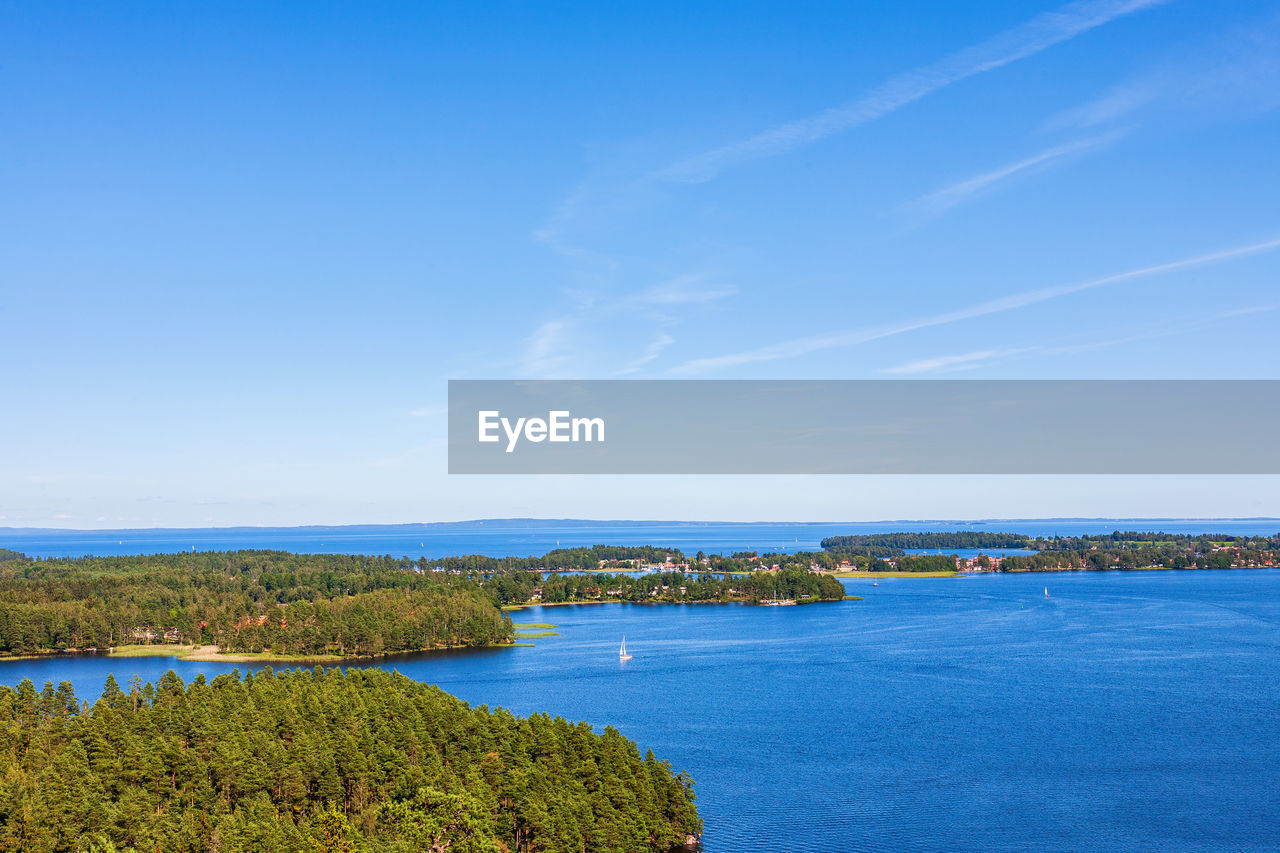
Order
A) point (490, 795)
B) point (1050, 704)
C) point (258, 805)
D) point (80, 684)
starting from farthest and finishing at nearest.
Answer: point (80, 684)
point (1050, 704)
point (490, 795)
point (258, 805)

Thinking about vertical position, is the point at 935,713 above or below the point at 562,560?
above

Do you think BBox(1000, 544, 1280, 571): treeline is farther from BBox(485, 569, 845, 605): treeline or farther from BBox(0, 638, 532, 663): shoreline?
BBox(0, 638, 532, 663): shoreline

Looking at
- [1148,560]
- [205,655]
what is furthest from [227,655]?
[1148,560]

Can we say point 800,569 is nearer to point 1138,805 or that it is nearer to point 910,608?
point 910,608

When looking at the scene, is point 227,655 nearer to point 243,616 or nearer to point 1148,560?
point 243,616

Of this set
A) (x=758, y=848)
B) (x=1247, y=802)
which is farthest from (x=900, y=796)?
(x=1247, y=802)

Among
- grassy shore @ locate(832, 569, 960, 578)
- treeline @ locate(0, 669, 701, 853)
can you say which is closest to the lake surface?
treeline @ locate(0, 669, 701, 853)
